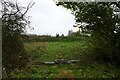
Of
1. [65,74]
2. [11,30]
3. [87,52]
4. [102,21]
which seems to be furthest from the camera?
[87,52]

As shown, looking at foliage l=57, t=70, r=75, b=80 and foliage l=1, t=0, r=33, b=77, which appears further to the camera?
foliage l=57, t=70, r=75, b=80

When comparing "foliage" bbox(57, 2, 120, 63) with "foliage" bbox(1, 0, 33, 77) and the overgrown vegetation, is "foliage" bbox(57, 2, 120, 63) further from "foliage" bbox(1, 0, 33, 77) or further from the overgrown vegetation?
"foliage" bbox(1, 0, 33, 77)

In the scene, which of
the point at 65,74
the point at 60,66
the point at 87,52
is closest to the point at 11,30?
the point at 65,74

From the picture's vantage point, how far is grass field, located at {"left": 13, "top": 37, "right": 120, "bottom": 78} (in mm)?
17156

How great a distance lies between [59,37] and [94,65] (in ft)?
31.7

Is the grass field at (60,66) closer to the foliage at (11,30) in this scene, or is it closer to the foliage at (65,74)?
the foliage at (65,74)

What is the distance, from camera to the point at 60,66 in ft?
63.5

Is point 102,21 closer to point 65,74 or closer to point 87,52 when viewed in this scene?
point 87,52

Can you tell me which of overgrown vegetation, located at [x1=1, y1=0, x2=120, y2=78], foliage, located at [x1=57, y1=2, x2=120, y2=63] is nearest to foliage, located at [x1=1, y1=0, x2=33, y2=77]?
overgrown vegetation, located at [x1=1, y1=0, x2=120, y2=78]

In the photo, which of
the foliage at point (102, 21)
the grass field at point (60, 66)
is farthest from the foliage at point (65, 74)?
the foliage at point (102, 21)

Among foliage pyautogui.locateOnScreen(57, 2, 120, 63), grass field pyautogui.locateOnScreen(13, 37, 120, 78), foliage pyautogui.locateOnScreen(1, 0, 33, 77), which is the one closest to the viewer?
foliage pyautogui.locateOnScreen(1, 0, 33, 77)

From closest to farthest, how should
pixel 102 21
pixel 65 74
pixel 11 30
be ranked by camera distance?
pixel 11 30
pixel 65 74
pixel 102 21

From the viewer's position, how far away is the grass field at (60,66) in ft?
56.3

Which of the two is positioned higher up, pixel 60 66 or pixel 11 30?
pixel 11 30
